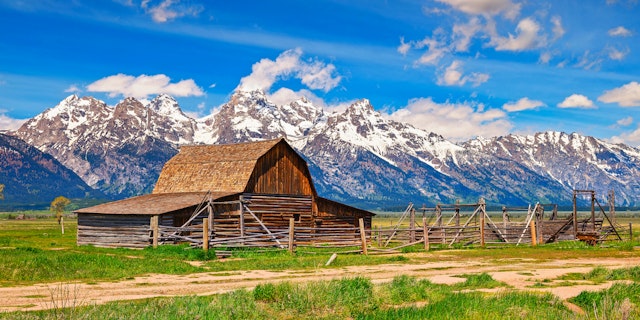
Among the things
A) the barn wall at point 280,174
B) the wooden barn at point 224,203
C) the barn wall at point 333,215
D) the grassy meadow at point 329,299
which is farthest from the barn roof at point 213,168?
the grassy meadow at point 329,299

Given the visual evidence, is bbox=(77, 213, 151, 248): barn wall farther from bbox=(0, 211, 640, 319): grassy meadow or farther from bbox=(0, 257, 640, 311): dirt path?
bbox=(0, 257, 640, 311): dirt path

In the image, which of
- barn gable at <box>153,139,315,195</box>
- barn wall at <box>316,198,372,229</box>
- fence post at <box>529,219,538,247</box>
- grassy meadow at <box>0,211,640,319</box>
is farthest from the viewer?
barn wall at <box>316,198,372,229</box>

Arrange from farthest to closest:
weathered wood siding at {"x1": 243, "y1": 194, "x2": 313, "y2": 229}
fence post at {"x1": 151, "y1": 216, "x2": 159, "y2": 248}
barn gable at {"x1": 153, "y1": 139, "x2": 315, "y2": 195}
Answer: barn gable at {"x1": 153, "y1": 139, "x2": 315, "y2": 195}, weathered wood siding at {"x1": 243, "y1": 194, "x2": 313, "y2": 229}, fence post at {"x1": 151, "y1": 216, "x2": 159, "y2": 248}

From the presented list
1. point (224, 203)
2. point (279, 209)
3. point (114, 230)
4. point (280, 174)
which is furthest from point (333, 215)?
point (114, 230)

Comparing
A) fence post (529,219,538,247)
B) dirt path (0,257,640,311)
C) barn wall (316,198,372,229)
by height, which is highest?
barn wall (316,198,372,229)

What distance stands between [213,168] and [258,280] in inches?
1222

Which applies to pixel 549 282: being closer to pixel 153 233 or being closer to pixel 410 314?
pixel 410 314

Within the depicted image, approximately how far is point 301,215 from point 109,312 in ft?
130

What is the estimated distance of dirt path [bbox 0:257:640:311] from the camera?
58.7ft

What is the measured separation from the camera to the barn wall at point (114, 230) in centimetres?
4353

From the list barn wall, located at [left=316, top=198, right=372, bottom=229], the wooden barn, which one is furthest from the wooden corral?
the wooden barn

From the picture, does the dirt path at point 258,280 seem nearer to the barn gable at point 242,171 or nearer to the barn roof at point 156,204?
the barn roof at point 156,204

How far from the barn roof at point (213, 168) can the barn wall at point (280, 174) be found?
0.64m

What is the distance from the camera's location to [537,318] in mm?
15273
